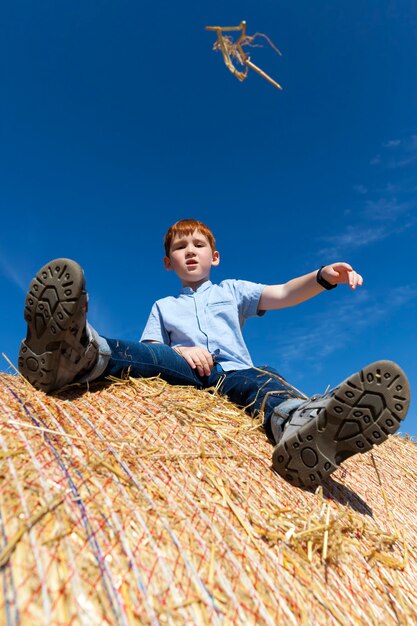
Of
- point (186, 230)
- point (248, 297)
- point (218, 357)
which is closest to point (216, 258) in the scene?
point (186, 230)

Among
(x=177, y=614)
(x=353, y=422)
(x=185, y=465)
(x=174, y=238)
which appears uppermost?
(x=174, y=238)

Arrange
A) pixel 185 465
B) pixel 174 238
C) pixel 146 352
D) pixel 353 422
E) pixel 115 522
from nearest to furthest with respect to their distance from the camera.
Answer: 1. pixel 115 522
2. pixel 185 465
3. pixel 353 422
4. pixel 146 352
5. pixel 174 238

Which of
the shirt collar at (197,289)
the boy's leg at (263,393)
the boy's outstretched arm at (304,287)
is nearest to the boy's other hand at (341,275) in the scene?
the boy's outstretched arm at (304,287)

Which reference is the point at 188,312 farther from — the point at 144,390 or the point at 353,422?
the point at 353,422

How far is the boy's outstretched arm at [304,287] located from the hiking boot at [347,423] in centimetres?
74

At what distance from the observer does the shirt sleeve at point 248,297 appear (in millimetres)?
3062

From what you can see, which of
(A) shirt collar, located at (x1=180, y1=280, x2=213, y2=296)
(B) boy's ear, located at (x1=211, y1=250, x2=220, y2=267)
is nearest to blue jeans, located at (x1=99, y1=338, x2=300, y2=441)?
(A) shirt collar, located at (x1=180, y1=280, x2=213, y2=296)

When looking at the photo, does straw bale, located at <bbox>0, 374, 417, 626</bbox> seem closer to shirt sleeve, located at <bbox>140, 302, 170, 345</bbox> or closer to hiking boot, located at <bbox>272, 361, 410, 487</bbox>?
hiking boot, located at <bbox>272, 361, 410, 487</bbox>

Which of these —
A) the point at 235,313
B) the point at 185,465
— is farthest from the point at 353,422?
the point at 235,313

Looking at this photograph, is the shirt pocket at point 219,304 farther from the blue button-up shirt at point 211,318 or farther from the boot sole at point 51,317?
the boot sole at point 51,317

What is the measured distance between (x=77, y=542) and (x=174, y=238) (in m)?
2.55

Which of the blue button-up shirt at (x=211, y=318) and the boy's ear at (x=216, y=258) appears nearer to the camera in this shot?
the blue button-up shirt at (x=211, y=318)

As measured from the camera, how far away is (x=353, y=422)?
1561 millimetres

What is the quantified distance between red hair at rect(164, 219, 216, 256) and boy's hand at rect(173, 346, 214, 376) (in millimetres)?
1016
